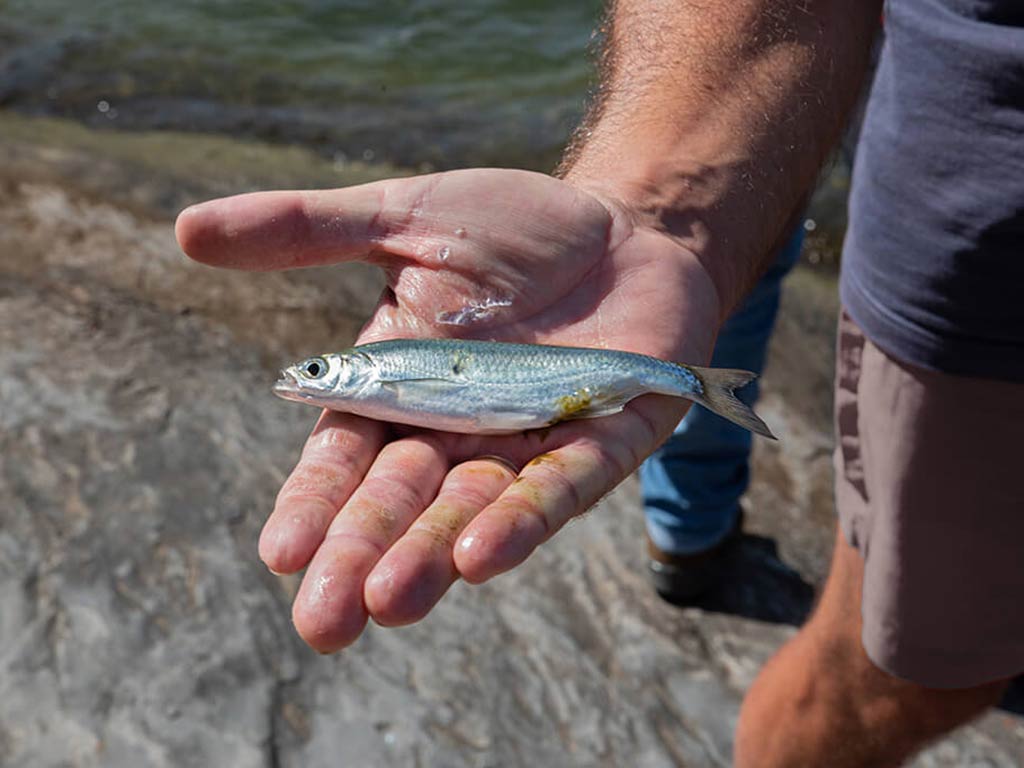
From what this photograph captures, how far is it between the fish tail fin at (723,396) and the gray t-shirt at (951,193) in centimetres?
37

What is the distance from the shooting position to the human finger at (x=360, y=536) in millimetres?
1792

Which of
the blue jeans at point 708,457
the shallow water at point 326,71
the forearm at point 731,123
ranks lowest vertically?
the shallow water at point 326,71

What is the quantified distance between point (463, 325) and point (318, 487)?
0.69 metres

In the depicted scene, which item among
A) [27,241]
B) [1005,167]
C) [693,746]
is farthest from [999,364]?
[27,241]

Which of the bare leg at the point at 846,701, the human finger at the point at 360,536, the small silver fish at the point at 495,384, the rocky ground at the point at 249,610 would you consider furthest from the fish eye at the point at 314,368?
the bare leg at the point at 846,701

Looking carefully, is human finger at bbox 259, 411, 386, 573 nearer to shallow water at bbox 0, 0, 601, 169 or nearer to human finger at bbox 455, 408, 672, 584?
human finger at bbox 455, 408, 672, 584

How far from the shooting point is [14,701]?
320cm

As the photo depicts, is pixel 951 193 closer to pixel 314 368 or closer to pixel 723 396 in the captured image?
pixel 723 396

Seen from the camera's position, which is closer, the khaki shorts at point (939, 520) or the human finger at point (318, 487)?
the human finger at point (318, 487)

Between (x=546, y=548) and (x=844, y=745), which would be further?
(x=546, y=548)

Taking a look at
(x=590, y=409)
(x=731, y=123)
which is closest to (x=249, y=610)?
(x=590, y=409)

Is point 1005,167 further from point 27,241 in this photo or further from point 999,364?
point 27,241

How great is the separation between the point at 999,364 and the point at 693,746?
196 cm

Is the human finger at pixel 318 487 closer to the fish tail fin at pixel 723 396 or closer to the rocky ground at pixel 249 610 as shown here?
the fish tail fin at pixel 723 396
